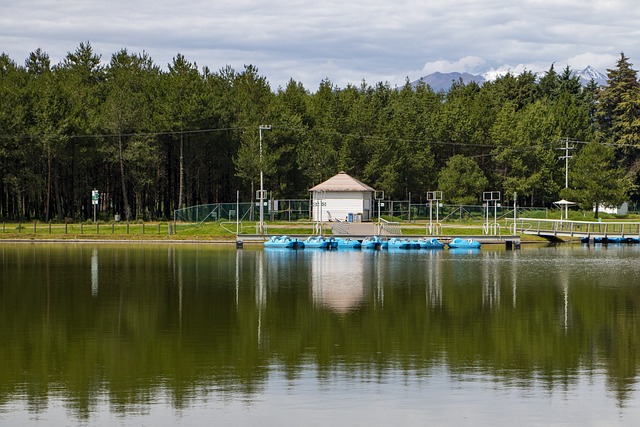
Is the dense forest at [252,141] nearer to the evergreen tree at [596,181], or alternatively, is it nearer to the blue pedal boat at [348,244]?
the evergreen tree at [596,181]

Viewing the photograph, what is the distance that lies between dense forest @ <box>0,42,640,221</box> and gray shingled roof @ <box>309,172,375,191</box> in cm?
506

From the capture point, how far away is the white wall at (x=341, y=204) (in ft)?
325

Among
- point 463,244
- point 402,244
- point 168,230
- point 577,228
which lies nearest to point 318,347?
point 402,244

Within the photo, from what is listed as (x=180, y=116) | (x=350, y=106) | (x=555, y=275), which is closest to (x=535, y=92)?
(x=350, y=106)

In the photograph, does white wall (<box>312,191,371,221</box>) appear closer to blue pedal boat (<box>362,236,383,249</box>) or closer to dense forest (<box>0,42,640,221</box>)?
dense forest (<box>0,42,640,221</box>)

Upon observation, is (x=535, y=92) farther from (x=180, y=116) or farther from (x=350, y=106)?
(x=180, y=116)

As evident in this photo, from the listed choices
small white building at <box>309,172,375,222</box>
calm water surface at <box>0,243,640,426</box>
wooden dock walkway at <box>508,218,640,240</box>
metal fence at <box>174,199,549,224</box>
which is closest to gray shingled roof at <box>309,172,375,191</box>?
small white building at <box>309,172,375,222</box>

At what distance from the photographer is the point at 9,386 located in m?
23.4

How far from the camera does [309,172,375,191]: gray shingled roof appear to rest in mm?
98375

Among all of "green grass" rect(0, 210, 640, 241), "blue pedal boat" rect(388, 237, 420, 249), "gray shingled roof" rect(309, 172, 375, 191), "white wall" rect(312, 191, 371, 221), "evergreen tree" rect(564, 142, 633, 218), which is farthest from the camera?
"evergreen tree" rect(564, 142, 633, 218)

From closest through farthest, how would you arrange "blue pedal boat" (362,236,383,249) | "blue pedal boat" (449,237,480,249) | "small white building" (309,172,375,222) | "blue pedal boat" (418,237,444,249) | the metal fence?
"blue pedal boat" (449,237,480,249), "blue pedal boat" (362,236,383,249), "blue pedal boat" (418,237,444,249), the metal fence, "small white building" (309,172,375,222)

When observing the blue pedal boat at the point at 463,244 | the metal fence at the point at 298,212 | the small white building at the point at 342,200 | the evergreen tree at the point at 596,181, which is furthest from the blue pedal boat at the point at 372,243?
the evergreen tree at the point at 596,181

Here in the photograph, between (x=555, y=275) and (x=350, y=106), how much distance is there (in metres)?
64.1

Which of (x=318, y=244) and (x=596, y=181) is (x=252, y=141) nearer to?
(x=318, y=244)
